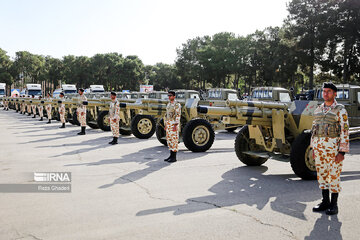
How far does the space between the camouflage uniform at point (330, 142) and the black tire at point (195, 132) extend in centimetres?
565

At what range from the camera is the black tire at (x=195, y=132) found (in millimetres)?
10664

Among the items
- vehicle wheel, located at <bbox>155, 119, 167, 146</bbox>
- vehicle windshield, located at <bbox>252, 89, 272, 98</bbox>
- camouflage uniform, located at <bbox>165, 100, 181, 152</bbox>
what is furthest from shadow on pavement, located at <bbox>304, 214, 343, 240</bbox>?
vehicle windshield, located at <bbox>252, 89, 272, 98</bbox>

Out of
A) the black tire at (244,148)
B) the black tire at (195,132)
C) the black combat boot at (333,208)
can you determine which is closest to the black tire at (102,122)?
the black tire at (195,132)

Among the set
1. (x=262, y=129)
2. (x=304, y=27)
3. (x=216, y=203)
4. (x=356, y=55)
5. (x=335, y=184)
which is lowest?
(x=216, y=203)

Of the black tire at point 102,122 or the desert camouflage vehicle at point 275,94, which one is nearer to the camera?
the black tire at point 102,122

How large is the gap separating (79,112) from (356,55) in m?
30.4

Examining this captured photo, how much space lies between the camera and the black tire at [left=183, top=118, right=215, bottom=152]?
1066 cm

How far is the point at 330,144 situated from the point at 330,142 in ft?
0.09

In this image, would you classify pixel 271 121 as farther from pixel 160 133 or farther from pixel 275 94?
pixel 275 94

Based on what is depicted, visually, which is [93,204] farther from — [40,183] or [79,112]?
[79,112]

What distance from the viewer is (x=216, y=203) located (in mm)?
5488

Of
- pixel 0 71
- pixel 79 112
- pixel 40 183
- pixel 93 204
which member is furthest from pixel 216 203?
pixel 0 71

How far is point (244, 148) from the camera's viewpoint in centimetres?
851

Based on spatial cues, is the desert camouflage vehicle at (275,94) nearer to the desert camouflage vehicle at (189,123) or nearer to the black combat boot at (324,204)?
the desert camouflage vehicle at (189,123)
